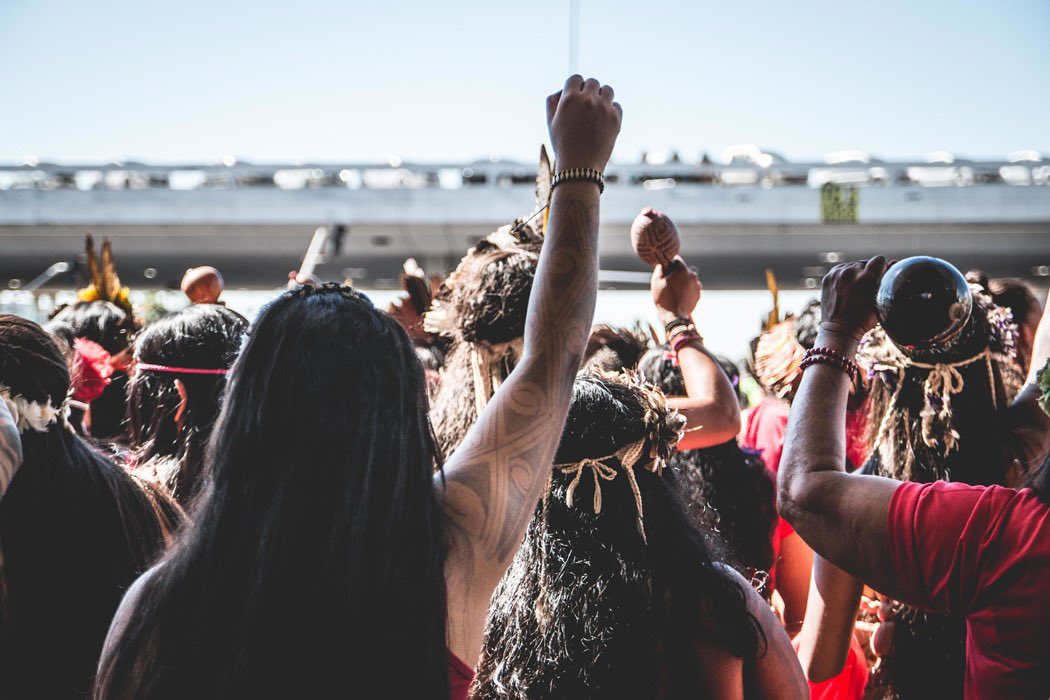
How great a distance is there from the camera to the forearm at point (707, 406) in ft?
8.51

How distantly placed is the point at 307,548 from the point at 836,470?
0.87 meters

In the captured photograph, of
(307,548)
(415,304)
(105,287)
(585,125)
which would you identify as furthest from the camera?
(105,287)

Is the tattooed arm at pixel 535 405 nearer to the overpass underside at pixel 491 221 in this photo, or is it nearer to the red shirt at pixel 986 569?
the red shirt at pixel 986 569

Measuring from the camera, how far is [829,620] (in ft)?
6.97

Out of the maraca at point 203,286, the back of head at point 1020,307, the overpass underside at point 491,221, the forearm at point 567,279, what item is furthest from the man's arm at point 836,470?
the overpass underside at point 491,221

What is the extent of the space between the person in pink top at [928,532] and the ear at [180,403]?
2000 millimetres

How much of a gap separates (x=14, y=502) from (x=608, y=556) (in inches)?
51.3

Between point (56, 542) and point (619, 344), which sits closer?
point (56, 542)

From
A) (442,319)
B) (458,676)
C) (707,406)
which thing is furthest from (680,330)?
(458,676)

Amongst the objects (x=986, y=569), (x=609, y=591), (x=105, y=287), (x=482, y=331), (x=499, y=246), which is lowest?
(x=609, y=591)

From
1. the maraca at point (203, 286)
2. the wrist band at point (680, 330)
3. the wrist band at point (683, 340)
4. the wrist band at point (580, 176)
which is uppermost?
Result: the maraca at point (203, 286)

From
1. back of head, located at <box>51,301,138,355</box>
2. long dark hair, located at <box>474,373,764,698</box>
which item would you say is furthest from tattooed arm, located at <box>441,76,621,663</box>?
back of head, located at <box>51,301,138,355</box>

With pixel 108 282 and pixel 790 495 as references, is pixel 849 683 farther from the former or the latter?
pixel 108 282

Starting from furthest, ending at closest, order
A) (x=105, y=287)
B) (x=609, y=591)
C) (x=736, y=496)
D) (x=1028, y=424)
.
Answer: (x=105, y=287), (x=736, y=496), (x=1028, y=424), (x=609, y=591)
